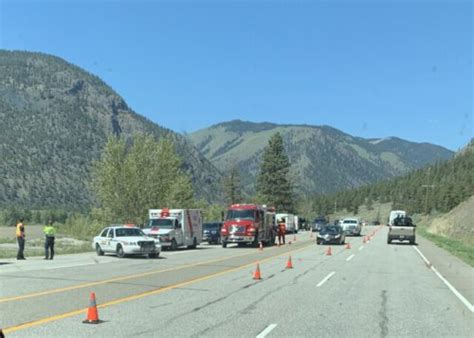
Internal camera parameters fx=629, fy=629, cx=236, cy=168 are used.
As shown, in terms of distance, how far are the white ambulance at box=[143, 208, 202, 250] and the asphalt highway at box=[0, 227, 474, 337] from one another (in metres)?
14.5

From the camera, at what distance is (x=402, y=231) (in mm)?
47562

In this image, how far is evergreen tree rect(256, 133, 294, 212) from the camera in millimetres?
108812

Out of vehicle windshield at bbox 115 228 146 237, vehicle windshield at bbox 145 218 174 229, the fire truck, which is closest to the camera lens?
vehicle windshield at bbox 115 228 146 237

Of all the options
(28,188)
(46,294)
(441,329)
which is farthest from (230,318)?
(28,188)

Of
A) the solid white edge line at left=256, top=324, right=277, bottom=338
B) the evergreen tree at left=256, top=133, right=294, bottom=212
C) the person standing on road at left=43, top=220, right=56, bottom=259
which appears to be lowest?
the solid white edge line at left=256, top=324, right=277, bottom=338

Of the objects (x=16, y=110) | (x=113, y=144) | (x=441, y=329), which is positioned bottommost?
(x=441, y=329)

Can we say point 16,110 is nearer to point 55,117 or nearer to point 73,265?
point 55,117

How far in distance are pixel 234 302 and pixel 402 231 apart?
119 ft

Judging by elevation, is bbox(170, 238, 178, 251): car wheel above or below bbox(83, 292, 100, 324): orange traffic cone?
above

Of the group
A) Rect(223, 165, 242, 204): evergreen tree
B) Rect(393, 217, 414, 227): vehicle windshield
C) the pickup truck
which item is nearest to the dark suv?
the pickup truck

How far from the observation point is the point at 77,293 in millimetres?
15023

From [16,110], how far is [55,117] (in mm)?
13758

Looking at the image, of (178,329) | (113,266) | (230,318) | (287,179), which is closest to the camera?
(178,329)

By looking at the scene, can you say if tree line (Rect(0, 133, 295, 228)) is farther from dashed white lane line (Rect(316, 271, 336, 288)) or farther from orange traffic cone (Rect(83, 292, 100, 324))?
orange traffic cone (Rect(83, 292, 100, 324))
